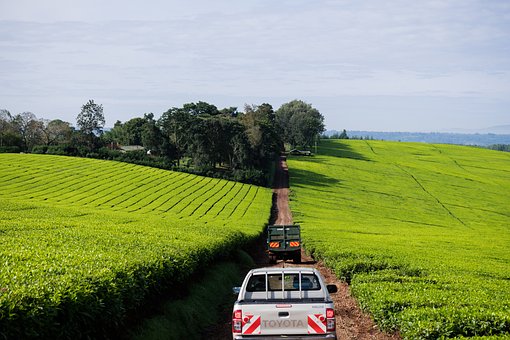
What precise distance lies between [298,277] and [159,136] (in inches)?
3973

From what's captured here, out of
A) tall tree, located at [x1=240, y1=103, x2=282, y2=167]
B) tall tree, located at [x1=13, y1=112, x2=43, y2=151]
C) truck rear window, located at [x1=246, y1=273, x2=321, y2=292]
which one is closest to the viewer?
truck rear window, located at [x1=246, y1=273, x2=321, y2=292]

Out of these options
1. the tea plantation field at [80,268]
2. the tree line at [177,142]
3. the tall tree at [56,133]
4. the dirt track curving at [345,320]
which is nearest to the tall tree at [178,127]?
the tree line at [177,142]

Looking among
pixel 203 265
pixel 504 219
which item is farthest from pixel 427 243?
pixel 504 219

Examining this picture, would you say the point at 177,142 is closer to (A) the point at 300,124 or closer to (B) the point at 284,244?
(A) the point at 300,124

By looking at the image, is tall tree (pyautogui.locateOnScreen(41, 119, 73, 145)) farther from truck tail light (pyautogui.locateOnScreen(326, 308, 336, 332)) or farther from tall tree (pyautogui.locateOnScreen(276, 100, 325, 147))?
truck tail light (pyautogui.locateOnScreen(326, 308, 336, 332))

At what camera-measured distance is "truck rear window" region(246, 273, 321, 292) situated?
44.8ft

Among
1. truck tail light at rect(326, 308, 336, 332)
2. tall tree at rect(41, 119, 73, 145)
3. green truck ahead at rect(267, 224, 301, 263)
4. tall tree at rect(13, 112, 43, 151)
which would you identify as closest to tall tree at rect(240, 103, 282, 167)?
tall tree at rect(41, 119, 73, 145)

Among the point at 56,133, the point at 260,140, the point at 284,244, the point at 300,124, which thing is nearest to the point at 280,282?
the point at 284,244

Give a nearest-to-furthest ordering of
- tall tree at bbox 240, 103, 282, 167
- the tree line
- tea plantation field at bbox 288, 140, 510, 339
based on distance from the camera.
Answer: tea plantation field at bbox 288, 140, 510, 339, the tree line, tall tree at bbox 240, 103, 282, 167

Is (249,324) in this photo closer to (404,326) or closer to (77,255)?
(404,326)

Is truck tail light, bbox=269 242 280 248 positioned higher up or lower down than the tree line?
lower down

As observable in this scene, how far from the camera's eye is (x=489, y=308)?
15531mm

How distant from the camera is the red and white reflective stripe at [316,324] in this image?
36.3 feet

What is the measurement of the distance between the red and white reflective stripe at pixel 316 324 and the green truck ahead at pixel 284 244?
23590 millimetres
